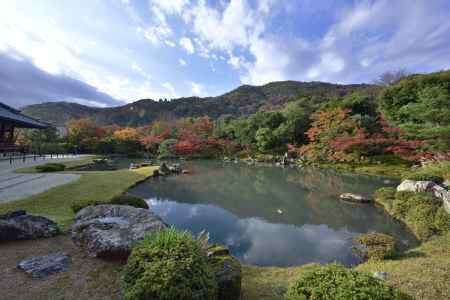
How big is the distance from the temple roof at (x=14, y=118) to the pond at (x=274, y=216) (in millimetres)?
8790

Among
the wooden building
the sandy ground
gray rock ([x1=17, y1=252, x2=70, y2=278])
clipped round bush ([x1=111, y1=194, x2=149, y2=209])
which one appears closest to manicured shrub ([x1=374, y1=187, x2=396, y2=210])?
clipped round bush ([x1=111, y1=194, x2=149, y2=209])

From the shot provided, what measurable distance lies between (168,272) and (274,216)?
539 centimetres

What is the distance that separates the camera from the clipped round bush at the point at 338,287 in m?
1.54

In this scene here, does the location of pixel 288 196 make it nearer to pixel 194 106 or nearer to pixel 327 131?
pixel 327 131

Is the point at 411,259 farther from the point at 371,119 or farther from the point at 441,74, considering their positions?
the point at 441,74

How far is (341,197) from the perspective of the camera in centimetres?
839

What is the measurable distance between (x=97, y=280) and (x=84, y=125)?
27348 mm

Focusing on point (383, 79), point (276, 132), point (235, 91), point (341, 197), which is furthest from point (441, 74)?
point (235, 91)

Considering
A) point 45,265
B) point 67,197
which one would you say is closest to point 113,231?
point 45,265

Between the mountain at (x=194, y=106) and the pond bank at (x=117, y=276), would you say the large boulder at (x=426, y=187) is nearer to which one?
the pond bank at (x=117, y=276)

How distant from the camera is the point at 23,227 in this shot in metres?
3.46

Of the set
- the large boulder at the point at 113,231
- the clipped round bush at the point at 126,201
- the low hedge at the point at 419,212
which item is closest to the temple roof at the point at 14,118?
the clipped round bush at the point at 126,201

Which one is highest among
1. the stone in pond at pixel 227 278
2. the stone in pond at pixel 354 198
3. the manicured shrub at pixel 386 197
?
the stone in pond at pixel 227 278

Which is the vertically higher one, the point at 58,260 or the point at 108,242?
the point at 108,242
